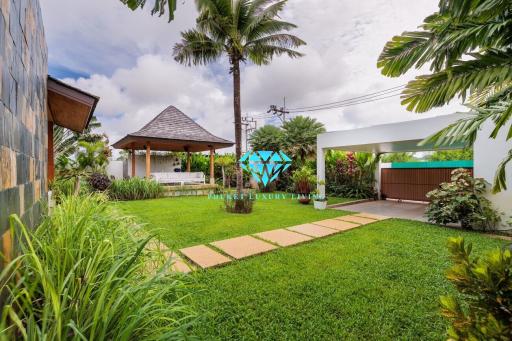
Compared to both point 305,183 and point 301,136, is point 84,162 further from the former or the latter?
point 301,136

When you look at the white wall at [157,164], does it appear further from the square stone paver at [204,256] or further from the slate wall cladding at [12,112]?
the slate wall cladding at [12,112]

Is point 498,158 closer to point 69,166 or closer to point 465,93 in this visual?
point 465,93

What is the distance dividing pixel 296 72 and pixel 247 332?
14873 mm

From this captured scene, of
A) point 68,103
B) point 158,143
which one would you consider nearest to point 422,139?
point 68,103

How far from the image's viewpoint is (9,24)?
5.47ft

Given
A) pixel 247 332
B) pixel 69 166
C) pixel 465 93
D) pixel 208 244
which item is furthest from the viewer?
pixel 69 166

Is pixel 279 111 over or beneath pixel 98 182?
over

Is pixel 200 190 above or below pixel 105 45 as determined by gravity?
below

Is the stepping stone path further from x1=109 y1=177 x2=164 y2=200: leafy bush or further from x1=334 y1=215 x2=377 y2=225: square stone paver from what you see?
x1=109 y1=177 x2=164 y2=200: leafy bush

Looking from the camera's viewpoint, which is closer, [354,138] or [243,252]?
[243,252]

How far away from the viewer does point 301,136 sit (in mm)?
16344

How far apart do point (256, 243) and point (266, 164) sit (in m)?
12.6

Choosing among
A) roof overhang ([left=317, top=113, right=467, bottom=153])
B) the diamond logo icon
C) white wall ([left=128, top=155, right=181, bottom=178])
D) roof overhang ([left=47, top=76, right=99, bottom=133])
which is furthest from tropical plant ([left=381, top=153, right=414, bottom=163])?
roof overhang ([left=47, top=76, right=99, bottom=133])

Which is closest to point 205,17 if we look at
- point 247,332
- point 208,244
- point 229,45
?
point 229,45
